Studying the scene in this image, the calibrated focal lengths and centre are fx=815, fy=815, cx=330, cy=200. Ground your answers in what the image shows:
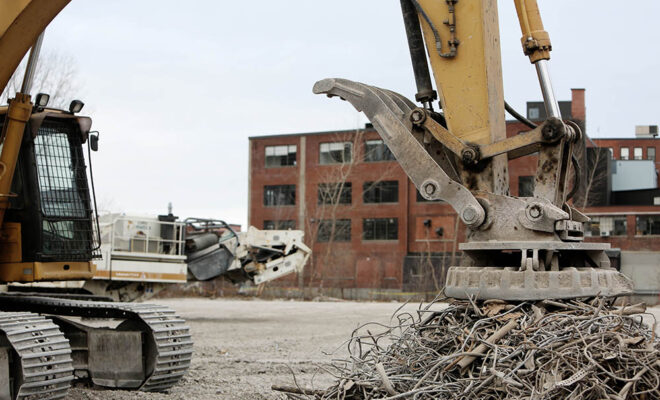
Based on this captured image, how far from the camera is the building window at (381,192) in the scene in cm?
5006

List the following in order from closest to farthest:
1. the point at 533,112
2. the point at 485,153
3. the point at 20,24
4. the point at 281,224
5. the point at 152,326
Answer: the point at 485,153 < the point at 20,24 < the point at 152,326 < the point at 281,224 < the point at 533,112

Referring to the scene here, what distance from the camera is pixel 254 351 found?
13.0 m

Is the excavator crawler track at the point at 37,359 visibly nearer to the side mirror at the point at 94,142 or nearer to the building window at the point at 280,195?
the side mirror at the point at 94,142

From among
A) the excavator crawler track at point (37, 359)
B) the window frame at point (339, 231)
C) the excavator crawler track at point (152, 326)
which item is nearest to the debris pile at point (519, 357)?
the excavator crawler track at point (37, 359)

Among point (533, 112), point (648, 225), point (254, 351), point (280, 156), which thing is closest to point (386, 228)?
point (280, 156)

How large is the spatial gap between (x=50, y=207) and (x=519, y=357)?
5.34 m

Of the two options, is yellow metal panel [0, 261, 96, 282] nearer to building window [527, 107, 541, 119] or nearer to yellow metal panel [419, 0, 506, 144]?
yellow metal panel [419, 0, 506, 144]

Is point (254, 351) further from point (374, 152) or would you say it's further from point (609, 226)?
point (609, 226)

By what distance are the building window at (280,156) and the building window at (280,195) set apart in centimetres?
154

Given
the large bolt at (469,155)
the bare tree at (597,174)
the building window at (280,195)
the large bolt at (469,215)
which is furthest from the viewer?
the building window at (280,195)

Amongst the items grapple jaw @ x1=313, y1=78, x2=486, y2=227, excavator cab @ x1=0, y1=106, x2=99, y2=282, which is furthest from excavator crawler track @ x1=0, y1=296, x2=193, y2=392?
grapple jaw @ x1=313, y1=78, x2=486, y2=227

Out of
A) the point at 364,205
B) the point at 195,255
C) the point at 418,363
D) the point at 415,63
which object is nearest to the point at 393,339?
the point at 418,363

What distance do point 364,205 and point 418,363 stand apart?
150ft

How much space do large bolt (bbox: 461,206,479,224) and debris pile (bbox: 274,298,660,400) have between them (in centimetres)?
52
